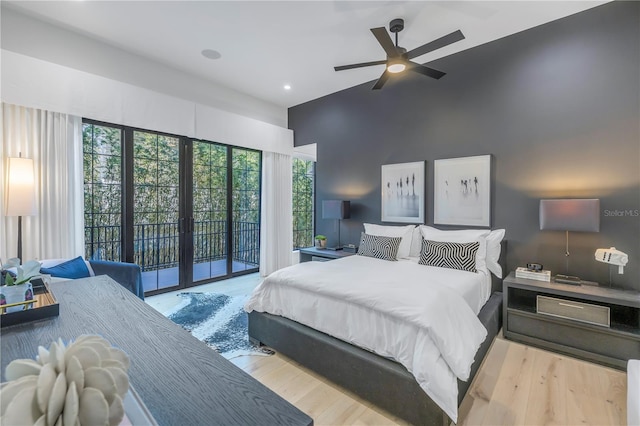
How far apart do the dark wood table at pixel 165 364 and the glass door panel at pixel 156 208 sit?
2737 mm

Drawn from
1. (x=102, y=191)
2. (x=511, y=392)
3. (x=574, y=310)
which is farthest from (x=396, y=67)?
(x=102, y=191)

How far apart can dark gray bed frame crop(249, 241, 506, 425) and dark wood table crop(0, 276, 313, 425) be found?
1.24 m

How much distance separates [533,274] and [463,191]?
1.16 m

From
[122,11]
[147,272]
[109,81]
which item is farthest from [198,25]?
[147,272]

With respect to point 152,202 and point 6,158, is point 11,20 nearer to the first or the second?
point 6,158

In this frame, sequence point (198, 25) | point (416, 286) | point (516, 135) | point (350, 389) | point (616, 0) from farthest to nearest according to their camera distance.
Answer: point (516, 135) < point (198, 25) < point (616, 0) < point (416, 286) < point (350, 389)

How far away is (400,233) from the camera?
374cm

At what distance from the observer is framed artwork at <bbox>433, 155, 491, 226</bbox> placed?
3377mm

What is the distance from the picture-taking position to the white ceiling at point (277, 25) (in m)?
2.73

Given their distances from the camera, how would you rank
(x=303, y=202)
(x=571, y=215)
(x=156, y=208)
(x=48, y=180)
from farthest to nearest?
(x=303, y=202) < (x=156, y=208) < (x=48, y=180) < (x=571, y=215)

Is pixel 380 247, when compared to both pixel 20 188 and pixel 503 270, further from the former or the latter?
pixel 20 188

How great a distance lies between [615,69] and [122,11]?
15.5ft

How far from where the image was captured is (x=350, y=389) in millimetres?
1932

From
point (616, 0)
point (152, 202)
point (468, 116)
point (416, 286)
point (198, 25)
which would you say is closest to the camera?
point (416, 286)
